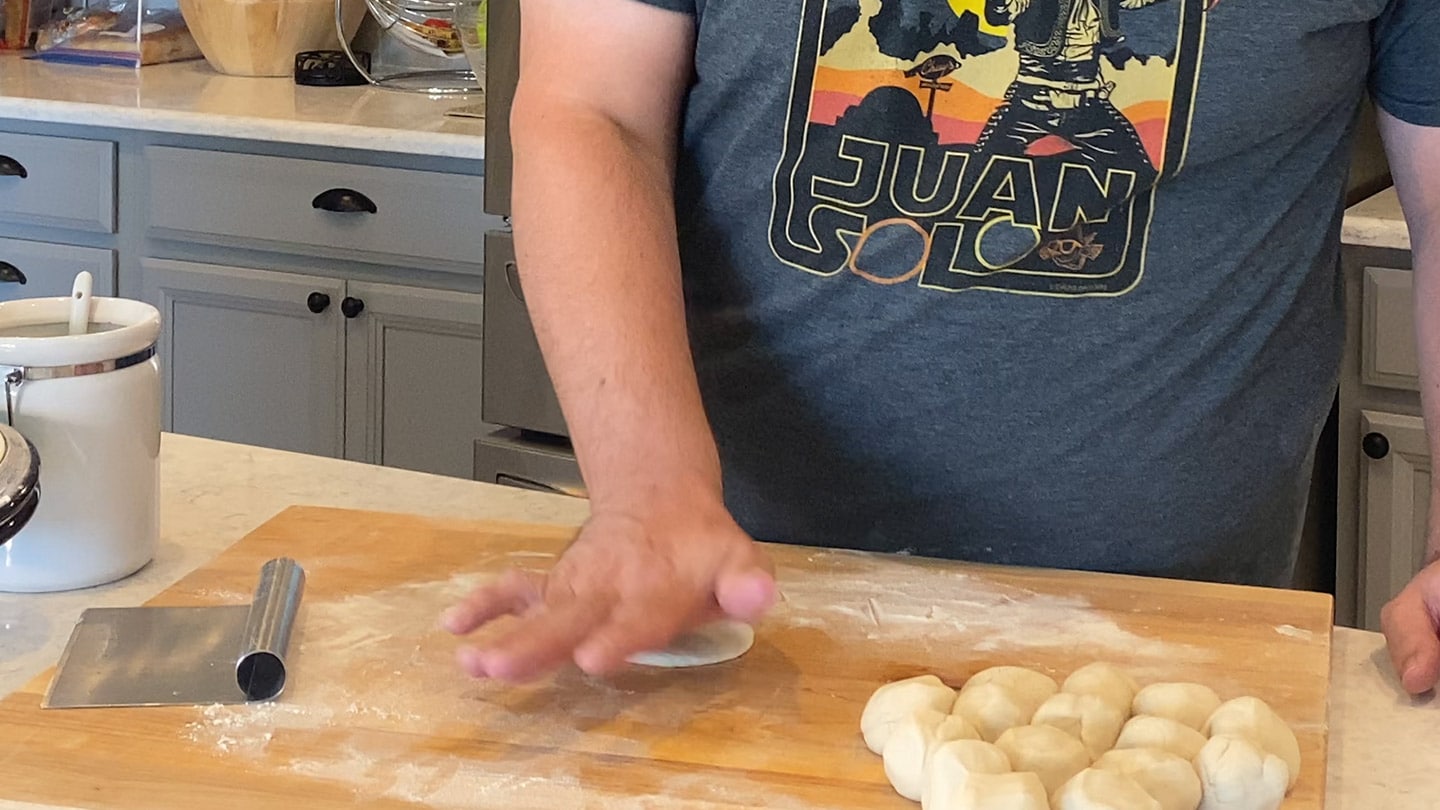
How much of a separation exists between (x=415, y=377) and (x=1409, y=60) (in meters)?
1.72

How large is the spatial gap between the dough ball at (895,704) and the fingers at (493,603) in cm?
15

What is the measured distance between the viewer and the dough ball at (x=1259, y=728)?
0.72 meters

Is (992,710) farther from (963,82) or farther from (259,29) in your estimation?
(259,29)

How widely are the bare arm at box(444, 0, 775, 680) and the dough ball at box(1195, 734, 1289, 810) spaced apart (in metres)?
0.19

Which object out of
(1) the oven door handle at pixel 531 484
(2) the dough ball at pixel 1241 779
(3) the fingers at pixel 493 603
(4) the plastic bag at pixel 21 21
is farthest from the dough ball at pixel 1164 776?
(4) the plastic bag at pixel 21 21

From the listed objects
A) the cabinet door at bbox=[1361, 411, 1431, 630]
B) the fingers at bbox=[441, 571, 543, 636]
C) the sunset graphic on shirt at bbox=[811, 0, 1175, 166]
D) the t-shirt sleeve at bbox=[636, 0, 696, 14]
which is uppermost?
the t-shirt sleeve at bbox=[636, 0, 696, 14]

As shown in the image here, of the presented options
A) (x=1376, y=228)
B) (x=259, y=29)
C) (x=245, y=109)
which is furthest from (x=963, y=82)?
(x=259, y=29)

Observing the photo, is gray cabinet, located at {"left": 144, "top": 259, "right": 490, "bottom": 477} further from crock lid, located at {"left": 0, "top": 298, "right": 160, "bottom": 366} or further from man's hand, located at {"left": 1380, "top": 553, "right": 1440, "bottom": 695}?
man's hand, located at {"left": 1380, "top": 553, "right": 1440, "bottom": 695}

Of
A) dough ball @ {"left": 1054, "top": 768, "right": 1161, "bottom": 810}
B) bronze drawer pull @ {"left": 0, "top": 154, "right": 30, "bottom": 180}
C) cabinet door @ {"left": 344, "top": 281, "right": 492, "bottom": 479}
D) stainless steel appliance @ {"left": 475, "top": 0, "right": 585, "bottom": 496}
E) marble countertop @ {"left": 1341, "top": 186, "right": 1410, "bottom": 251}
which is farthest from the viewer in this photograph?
bronze drawer pull @ {"left": 0, "top": 154, "right": 30, "bottom": 180}

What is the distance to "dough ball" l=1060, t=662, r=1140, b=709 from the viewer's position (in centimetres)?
76

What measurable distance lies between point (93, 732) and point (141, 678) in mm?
49

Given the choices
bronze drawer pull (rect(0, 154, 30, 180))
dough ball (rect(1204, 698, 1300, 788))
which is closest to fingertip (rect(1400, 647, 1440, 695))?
dough ball (rect(1204, 698, 1300, 788))

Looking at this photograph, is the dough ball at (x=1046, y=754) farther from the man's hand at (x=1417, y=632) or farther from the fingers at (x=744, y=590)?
the man's hand at (x=1417, y=632)

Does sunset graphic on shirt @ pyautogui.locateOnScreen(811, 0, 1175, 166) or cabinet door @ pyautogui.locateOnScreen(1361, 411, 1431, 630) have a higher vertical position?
sunset graphic on shirt @ pyautogui.locateOnScreen(811, 0, 1175, 166)
